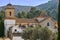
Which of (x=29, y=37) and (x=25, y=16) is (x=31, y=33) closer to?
(x=29, y=37)

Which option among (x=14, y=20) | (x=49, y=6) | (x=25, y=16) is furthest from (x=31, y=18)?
(x=49, y=6)

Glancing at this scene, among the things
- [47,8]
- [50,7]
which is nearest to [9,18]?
[47,8]

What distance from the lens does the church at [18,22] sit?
25.0 feet

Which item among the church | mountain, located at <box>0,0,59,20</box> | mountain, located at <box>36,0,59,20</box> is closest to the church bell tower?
the church

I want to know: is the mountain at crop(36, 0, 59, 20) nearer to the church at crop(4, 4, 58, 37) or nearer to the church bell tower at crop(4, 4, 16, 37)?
the church at crop(4, 4, 58, 37)

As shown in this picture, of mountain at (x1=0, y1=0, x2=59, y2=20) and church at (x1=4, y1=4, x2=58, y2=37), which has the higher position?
mountain at (x1=0, y1=0, x2=59, y2=20)

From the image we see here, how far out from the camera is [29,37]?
651 cm

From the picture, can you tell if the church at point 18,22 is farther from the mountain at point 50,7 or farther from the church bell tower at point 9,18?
the mountain at point 50,7

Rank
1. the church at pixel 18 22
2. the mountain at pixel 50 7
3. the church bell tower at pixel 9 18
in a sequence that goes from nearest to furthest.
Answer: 1. the mountain at pixel 50 7
2. the church at pixel 18 22
3. the church bell tower at pixel 9 18

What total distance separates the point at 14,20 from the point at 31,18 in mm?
715

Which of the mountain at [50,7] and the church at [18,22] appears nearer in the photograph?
the mountain at [50,7]

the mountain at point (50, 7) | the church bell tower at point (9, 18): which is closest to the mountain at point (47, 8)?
the mountain at point (50, 7)

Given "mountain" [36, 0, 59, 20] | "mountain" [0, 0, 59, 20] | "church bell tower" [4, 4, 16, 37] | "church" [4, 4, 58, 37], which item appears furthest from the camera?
"church bell tower" [4, 4, 16, 37]

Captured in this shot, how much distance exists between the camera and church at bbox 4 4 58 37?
762 centimetres
